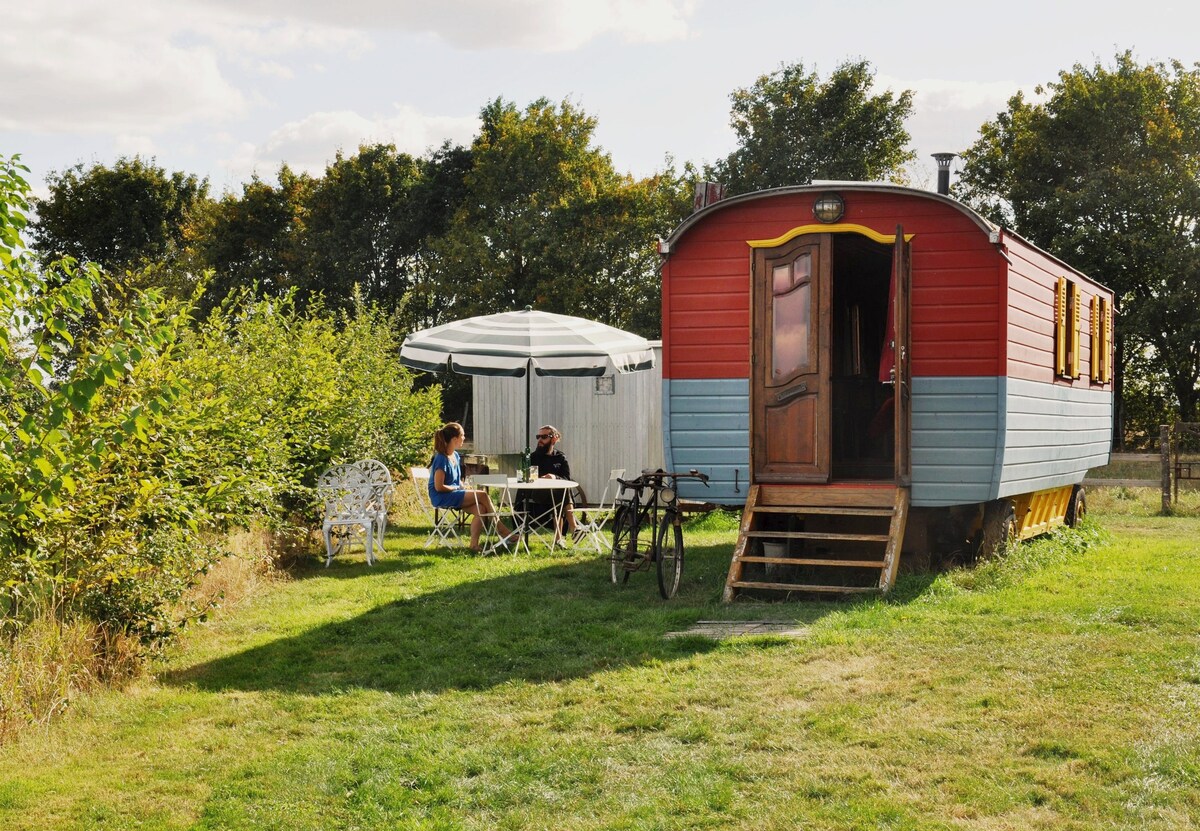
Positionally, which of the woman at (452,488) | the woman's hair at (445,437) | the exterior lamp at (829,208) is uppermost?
the exterior lamp at (829,208)

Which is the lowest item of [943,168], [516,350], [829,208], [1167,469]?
[1167,469]

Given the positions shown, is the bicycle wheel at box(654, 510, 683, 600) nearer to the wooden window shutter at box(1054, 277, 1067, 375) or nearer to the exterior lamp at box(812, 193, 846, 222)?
the exterior lamp at box(812, 193, 846, 222)

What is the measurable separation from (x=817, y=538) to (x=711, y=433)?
1223mm

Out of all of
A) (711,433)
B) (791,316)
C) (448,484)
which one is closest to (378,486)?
(448,484)

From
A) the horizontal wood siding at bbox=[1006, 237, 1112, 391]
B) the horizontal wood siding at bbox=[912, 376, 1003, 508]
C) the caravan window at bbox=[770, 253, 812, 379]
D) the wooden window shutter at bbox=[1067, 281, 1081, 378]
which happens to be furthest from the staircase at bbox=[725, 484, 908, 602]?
the wooden window shutter at bbox=[1067, 281, 1081, 378]

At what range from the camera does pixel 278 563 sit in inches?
397

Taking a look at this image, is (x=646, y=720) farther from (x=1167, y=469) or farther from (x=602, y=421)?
(x=1167, y=469)

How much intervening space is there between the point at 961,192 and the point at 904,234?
19.6 m

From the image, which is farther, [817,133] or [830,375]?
[817,133]

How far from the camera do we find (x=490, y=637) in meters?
7.36

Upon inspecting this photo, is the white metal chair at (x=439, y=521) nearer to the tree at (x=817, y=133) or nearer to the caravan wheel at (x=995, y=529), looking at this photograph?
the caravan wheel at (x=995, y=529)

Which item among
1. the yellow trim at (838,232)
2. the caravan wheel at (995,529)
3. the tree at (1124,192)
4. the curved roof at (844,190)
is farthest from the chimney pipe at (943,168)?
the tree at (1124,192)

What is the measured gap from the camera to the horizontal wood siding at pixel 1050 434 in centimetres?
934

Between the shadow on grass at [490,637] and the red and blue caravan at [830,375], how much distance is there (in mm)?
719
